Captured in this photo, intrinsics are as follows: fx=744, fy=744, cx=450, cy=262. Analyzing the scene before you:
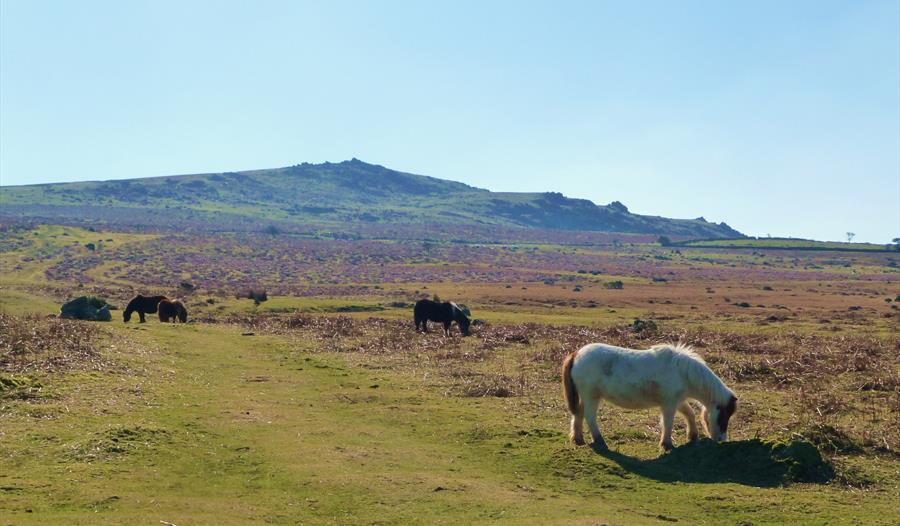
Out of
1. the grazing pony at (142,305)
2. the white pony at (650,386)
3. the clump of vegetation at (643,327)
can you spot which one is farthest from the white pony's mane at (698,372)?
the grazing pony at (142,305)

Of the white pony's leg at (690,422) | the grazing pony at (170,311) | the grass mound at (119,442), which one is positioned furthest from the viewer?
the grazing pony at (170,311)

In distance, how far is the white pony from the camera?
1550cm

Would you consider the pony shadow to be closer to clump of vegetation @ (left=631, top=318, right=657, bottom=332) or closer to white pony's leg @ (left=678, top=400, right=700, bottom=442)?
white pony's leg @ (left=678, top=400, right=700, bottom=442)

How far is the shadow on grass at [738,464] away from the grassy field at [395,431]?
0.05m

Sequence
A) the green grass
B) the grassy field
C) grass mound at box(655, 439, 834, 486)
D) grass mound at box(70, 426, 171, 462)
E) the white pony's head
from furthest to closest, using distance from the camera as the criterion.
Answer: the white pony's head, grass mound at box(70, 426, 171, 462), grass mound at box(655, 439, 834, 486), the grassy field, the green grass

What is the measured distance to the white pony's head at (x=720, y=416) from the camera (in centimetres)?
1539

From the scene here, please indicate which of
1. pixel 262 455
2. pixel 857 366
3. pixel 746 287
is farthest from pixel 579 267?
pixel 262 455

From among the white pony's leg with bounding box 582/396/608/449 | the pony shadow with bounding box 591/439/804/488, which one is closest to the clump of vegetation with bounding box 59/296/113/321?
the white pony's leg with bounding box 582/396/608/449

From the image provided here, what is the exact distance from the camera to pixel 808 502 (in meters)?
12.5

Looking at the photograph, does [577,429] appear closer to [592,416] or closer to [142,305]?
[592,416]

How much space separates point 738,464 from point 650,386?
228 cm

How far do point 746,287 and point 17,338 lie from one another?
90.5 meters

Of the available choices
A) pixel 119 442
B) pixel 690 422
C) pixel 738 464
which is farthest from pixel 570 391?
pixel 119 442

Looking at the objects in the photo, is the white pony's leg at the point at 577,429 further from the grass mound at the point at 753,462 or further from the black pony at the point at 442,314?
the black pony at the point at 442,314
